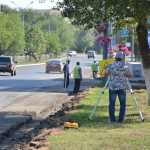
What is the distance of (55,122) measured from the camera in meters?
18.1

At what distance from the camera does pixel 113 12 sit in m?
19.2

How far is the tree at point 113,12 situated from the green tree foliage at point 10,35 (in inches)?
2785

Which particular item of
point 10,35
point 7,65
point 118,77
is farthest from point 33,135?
point 10,35

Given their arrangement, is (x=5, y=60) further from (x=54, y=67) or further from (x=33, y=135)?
(x=33, y=135)

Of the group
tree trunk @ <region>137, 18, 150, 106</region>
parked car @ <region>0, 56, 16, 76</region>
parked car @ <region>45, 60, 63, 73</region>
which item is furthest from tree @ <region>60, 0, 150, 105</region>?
parked car @ <region>45, 60, 63, 73</region>

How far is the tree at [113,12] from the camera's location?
18484mm

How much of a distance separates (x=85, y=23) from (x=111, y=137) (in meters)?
7.37

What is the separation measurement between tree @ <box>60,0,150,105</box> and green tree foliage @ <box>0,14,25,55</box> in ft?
232

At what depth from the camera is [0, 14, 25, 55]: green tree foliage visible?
93000 mm

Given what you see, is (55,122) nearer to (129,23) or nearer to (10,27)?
(129,23)

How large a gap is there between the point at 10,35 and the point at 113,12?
254ft

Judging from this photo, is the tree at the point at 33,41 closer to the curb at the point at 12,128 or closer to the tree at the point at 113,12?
the tree at the point at 113,12

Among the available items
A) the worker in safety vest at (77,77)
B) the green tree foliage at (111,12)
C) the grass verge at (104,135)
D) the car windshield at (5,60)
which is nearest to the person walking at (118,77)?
the grass verge at (104,135)

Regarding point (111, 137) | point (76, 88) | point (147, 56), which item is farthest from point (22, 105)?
point (111, 137)
